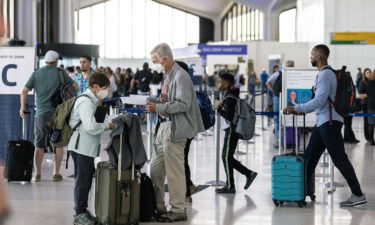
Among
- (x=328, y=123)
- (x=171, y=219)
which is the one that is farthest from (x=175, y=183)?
(x=328, y=123)

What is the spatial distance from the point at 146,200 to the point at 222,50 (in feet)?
80.5

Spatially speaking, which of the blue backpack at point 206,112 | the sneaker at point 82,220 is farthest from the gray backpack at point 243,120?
the sneaker at point 82,220

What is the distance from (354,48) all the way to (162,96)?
23305 mm

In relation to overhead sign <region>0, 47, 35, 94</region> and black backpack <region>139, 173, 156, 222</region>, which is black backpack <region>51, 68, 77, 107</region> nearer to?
overhead sign <region>0, 47, 35, 94</region>

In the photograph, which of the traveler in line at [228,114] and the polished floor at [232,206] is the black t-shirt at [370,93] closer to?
the polished floor at [232,206]

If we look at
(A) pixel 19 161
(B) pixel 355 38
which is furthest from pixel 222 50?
(A) pixel 19 161

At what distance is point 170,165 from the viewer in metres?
6.77

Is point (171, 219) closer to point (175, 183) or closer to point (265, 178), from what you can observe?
point (175, 183)

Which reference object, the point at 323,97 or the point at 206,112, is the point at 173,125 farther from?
the point at 323,97

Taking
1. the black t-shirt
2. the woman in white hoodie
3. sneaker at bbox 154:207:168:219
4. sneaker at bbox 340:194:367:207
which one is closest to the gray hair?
the woman in white hoodie

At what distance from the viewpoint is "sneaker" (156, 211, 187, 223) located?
22.4ft

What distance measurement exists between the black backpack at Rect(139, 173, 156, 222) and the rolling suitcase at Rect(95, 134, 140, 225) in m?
0.20

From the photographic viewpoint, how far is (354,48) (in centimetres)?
2912

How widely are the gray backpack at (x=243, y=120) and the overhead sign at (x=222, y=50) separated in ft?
72.8
